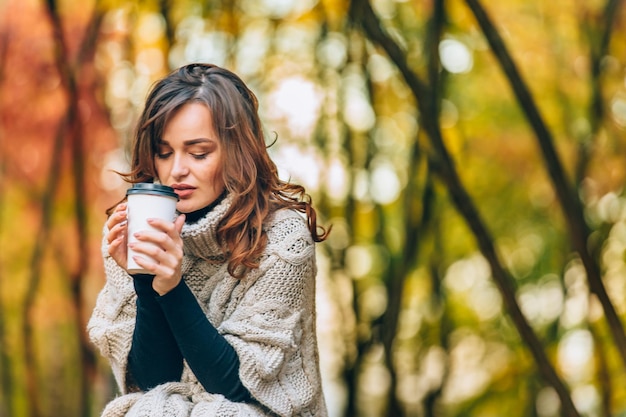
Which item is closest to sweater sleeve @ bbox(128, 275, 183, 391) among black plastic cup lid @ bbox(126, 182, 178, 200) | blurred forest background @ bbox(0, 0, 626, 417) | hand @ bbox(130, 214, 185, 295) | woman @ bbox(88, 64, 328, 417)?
woman @ bbox(88, 64, 328, 417)

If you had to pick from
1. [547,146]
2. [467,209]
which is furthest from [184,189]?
[547,146]

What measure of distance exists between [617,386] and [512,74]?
6.04 meters

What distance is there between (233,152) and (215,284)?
300mm

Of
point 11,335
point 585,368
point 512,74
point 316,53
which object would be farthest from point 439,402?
point 512,74

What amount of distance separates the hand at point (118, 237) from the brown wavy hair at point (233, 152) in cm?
22

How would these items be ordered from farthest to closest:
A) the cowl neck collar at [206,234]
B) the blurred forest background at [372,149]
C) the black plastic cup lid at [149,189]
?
the blurred forest background at [372,149] < the cowl neck collar at [206,234] < the black plastic cup lid at [149,189]

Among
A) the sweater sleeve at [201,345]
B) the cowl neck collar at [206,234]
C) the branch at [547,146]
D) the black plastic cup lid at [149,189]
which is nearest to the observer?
the black plastic cup lid at [149,189]

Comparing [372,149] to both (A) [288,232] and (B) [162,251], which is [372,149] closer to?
(A) [288,232]

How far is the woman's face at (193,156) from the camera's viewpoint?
87.2 inches

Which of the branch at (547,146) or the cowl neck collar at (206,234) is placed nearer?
the cowl neck collar at (206,234)

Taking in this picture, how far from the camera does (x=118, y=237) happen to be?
208 centimetres

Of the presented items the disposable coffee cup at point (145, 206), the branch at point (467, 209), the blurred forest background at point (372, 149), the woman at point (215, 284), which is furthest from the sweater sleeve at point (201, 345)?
the blurred forest background at point (372, 149)

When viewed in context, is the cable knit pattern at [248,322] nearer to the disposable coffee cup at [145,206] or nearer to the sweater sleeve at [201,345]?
the sweater sleeve at [201,345]

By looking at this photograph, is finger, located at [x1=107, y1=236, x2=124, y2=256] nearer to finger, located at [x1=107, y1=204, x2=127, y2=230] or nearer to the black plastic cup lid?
finger, located at [x1=107, y1=204, x2=127, y2=230]
